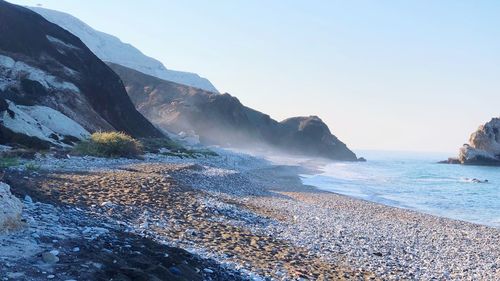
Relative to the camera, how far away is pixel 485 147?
101 meters

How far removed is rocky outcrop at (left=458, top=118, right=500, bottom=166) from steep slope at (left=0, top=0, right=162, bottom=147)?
78.0 metres

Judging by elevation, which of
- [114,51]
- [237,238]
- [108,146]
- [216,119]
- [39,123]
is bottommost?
[237,238]

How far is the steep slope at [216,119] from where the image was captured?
9938 centimetres

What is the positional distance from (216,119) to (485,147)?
2296 inches

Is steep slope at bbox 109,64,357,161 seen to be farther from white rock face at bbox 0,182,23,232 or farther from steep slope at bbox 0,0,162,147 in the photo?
white rock face at bbox 0,182,23,232

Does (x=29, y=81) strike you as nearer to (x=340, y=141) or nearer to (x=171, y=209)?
(x=171, y=209)

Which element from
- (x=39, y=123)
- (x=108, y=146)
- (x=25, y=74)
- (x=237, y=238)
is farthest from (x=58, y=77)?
(x=237, y=238)

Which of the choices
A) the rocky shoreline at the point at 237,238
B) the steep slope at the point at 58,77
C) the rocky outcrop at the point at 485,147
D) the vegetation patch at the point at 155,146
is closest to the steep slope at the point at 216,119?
the rocky outcrop at the point at 485,147

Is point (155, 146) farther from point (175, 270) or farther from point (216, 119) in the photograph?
point (216, 119)

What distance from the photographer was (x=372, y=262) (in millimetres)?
10867

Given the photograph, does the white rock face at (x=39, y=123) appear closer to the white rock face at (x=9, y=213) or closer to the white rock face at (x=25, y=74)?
the white rock face at (x=25, y=74)

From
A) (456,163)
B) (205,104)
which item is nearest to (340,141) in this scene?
(456,163)

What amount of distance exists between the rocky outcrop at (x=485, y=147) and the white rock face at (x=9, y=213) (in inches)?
4169

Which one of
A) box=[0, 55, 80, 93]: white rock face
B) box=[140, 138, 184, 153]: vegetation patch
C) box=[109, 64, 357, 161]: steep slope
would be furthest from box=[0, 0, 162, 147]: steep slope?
box=[109, 64, 357, 161]: steep slope
